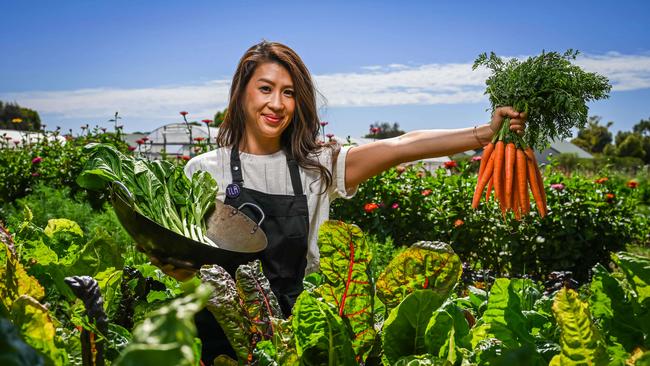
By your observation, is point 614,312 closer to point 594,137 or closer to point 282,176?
point 282,176

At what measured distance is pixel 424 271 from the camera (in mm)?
842

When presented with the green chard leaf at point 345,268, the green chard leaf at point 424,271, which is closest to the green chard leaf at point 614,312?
the green chard leaf at point 424,271

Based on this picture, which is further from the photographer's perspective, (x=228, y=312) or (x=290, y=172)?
(x=290, y=172)

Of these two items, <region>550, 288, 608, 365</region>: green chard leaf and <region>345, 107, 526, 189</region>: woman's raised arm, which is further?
<region>345, 107, 526, 189</region>: woman's raised arm

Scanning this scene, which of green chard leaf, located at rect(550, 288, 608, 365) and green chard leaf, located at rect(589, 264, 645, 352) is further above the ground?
green chard leaf, located at rect(550, 288, 608, 365)

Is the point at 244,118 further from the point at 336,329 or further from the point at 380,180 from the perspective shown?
the point at 380,180

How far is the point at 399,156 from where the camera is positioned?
2697mm

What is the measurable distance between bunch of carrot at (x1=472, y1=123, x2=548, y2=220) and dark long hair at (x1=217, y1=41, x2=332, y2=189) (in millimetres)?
860

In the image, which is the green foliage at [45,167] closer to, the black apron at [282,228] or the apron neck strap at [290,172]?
the apron neck strap at [290,172]

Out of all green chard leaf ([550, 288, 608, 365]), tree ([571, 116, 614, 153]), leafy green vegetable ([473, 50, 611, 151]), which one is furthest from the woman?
tree ([571, 116, 614, 153])

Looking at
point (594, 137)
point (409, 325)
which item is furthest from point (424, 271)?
point (594, 137)

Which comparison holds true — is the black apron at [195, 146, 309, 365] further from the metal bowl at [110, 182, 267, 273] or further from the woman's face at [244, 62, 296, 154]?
the metal bowl at [110, 182, 267, 273]

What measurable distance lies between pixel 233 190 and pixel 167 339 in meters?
2.33

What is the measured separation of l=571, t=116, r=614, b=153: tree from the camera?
64.0 m
